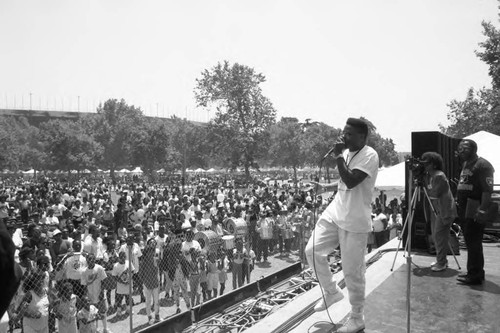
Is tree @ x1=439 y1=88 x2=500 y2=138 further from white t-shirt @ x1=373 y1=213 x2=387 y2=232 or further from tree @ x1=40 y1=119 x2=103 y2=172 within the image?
tree @ x1=40 y1=119 x2=103 y2=172

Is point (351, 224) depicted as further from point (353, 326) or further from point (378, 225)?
point (378, 225)

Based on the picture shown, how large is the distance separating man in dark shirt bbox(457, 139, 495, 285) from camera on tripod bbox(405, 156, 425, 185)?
1.87 ft

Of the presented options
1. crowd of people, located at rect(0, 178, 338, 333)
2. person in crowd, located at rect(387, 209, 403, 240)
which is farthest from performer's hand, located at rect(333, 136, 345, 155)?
person in crowd, located at rect(387, 209, 403, 240)

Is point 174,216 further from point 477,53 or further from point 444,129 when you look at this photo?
point 444,129

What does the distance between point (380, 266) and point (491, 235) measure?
4.51m

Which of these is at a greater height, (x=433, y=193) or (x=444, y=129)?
(x=444, y=129)

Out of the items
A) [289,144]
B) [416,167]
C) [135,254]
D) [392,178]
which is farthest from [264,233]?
[289,144]

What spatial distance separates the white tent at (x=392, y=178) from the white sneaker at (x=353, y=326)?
11067mm

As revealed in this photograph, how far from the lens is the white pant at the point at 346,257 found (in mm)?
3086

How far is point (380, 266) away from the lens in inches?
217

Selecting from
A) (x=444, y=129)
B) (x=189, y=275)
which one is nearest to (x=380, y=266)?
(x=189, y=275)

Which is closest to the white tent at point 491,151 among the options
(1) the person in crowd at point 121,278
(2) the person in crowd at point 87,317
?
(1) the person in crowd at point 121,278

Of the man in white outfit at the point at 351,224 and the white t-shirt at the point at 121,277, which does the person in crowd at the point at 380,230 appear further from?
the man in white outfit at the point at 351,224

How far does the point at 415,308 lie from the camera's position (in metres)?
3.82
